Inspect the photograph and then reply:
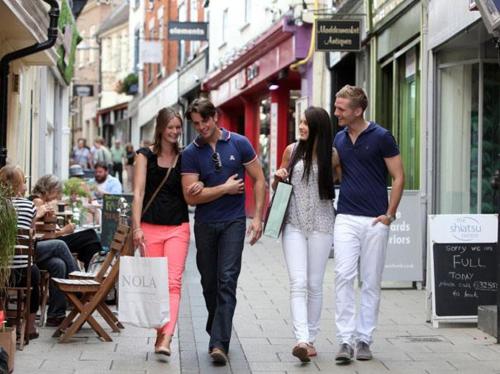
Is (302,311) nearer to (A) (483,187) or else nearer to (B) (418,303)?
(B) (418,303)

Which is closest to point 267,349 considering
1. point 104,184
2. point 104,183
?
point 104,184

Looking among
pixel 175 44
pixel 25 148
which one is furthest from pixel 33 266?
pixel 175 44

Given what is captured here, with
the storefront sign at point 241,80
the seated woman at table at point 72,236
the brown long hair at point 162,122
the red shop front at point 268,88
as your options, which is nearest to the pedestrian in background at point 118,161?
the red shop front at point 268,88

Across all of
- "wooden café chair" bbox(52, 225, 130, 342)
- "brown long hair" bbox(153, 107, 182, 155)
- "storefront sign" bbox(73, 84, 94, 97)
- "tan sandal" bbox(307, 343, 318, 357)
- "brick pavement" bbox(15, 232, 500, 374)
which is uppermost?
"storefront sign" bbox(73, 84, 94, 97)

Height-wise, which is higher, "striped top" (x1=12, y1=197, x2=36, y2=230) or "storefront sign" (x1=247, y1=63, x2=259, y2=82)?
"storefront sign" (x1=247, y1=63, x2=259, y2=82)

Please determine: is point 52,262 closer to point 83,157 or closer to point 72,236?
point 72,236

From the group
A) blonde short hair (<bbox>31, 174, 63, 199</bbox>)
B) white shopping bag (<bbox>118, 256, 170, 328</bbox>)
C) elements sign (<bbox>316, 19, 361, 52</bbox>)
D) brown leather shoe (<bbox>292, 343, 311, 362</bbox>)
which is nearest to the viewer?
brown leather shoe (<bbox>292, 343, 311, 362</bbox>)

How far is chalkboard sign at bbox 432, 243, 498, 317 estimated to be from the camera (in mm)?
10281

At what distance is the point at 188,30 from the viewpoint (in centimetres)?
3256

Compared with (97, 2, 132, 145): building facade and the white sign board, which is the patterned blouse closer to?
the white sign board

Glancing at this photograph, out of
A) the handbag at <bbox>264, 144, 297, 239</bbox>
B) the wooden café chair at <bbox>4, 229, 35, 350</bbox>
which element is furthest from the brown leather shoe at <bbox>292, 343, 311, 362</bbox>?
the wooden café chair at <bbox>4, 229, 35, 350</bbox>

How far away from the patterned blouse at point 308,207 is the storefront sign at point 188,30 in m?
23.2

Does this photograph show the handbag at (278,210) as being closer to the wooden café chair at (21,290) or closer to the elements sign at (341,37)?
the wooden café chair at (21,290)

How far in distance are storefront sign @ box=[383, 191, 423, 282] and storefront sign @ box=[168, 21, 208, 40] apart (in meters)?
18.9
